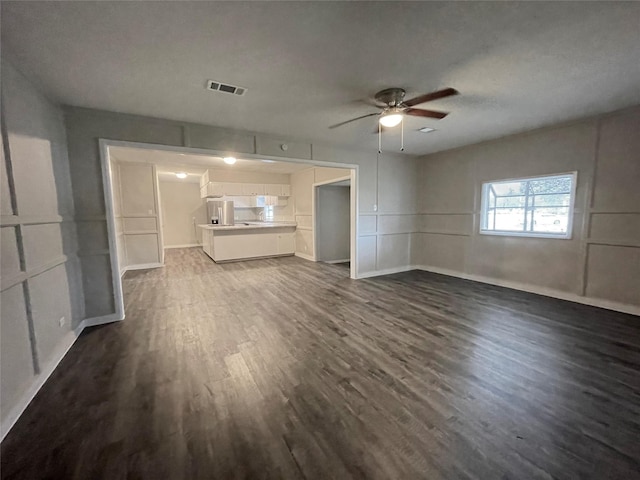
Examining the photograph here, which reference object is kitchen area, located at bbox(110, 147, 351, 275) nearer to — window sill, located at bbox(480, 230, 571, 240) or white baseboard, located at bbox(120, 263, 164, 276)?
white baseboard, located at bbox(120, 263, 164, 276)

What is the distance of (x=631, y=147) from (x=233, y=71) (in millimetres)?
4860

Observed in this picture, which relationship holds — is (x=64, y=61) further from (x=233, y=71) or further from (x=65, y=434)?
(x=65, y=434)

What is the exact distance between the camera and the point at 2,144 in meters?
1.86

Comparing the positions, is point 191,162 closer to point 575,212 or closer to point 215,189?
point 215,189

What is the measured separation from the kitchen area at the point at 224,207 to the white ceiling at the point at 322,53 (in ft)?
8.71

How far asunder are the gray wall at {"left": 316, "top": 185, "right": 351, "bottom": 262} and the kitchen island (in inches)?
47.8

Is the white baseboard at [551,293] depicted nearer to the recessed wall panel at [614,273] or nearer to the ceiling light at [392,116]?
the recessed wall panel at [614,273]

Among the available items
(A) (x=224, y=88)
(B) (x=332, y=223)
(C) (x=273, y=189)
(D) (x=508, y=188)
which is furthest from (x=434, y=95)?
(C) (x=273, y=189)

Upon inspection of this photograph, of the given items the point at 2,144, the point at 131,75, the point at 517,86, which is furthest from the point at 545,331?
the point at 2,144

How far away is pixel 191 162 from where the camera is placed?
646 centimetres

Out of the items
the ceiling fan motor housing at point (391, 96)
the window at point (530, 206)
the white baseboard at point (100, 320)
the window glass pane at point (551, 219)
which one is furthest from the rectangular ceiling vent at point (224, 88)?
the window glass pane at point (551, 219)

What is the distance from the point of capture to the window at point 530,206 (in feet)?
13.3

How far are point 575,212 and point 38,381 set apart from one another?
6428mm

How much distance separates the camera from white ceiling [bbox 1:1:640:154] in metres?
1.64
